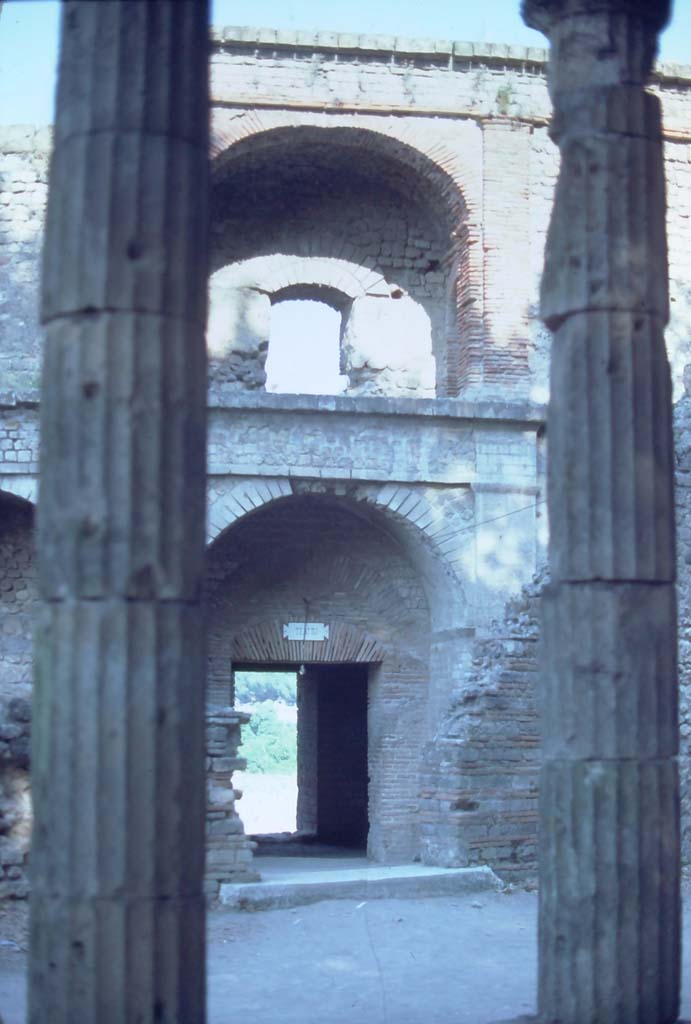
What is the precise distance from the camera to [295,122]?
15648 mm

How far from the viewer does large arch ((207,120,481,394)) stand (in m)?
16.0

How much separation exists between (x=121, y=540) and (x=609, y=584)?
6.84 feet

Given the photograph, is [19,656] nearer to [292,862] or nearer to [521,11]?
[292,862]

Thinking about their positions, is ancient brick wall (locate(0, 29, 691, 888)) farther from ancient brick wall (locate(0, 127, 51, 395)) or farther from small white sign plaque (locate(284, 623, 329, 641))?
small white sign plaque (locate(284, 623, 329, 641))

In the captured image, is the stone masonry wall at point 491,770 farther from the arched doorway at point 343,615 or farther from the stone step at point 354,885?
the arched doorway at point 343,615

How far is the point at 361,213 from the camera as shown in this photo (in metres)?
17.1

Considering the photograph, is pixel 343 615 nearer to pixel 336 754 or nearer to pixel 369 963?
pixel 336 754

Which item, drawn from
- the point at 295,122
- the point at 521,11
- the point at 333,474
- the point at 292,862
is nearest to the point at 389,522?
the point at 333,474

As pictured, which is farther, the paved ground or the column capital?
the paved ground

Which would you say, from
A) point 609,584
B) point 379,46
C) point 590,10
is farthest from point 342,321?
point 609,584

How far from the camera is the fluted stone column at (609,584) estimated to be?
5.51m

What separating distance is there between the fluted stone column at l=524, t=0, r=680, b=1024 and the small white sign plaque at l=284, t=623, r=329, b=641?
9.65 meters

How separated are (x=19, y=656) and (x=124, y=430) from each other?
36.1 feet

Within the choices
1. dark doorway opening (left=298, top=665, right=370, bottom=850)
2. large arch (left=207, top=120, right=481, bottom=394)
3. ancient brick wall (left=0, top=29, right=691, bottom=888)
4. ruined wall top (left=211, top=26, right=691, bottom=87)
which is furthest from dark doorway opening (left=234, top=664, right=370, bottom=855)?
ruined wall top (left=211, top=26, right=691, bottom=87)
